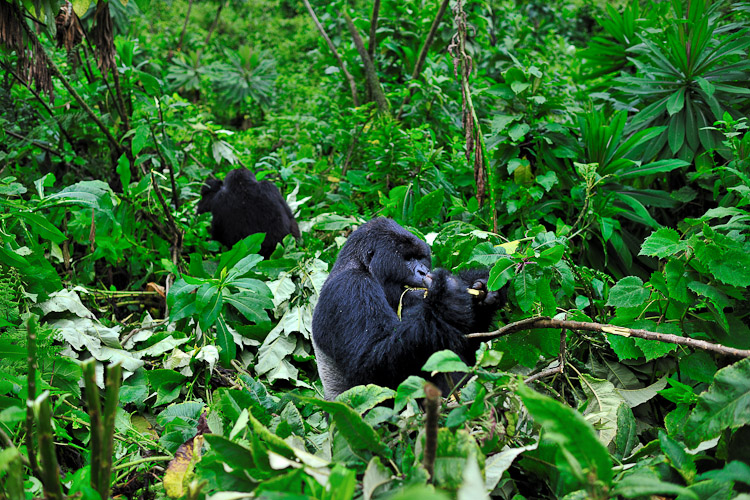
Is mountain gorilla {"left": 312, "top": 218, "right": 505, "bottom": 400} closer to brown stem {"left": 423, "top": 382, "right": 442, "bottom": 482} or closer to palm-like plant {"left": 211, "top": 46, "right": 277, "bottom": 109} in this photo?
brown stem {"left": 423, "top": 382, "right": 442, "bottom": 482}

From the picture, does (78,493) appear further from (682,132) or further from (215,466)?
(682,132)

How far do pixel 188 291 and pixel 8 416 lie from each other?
4.00 ft

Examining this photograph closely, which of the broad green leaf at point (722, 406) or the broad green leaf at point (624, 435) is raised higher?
the broad green leaf at point (722, 406)

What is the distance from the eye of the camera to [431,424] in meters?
1.19

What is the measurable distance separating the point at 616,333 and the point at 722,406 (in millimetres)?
Result: 394

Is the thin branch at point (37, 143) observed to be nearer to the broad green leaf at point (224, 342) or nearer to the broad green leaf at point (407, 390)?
the broad green leaf at point (224, 342)

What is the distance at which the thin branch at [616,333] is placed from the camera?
56.5 inches

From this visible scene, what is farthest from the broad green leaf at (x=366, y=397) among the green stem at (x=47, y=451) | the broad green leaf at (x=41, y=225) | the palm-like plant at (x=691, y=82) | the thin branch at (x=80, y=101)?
the thin branch at (x=80, y=101)

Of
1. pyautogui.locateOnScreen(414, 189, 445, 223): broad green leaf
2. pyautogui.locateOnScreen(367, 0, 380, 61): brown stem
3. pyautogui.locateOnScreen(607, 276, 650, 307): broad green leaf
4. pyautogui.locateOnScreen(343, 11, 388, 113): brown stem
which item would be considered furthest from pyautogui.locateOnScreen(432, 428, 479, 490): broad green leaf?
pyautogui.locateOnScreen(367, 0, 380, 61): brown stem

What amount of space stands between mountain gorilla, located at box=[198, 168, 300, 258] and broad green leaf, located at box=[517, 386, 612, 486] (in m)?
3.15

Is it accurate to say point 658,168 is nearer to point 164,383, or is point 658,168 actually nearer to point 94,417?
point 164,383

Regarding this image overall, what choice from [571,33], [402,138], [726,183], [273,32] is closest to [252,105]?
[273,32]

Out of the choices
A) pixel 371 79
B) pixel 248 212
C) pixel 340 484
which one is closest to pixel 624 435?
pixel 340 484

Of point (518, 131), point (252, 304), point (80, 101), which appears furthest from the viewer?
point (80, 101)
